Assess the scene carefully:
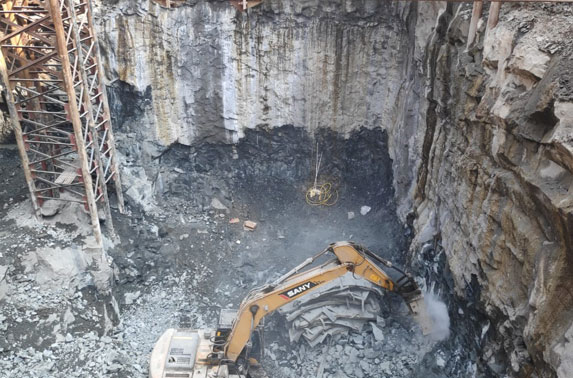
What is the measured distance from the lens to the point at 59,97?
11047 millimetres

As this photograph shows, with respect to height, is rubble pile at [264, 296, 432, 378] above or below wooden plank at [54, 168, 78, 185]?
below

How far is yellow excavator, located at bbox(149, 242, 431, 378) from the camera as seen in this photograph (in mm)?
7980

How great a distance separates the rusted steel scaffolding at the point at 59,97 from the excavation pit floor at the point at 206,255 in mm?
825

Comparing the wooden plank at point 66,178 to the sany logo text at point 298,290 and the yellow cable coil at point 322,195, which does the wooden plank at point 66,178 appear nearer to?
the sany logo text at point 298,290

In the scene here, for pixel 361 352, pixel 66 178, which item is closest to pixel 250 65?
pixel 66 178

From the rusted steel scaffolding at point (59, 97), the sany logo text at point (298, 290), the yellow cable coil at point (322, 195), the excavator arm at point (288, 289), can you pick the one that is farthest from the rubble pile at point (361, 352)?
the yellow cable coil at point (322, 195)

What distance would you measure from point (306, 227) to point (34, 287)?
6659mm

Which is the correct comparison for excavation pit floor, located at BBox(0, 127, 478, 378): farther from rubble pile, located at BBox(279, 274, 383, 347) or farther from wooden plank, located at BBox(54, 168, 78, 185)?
wooden plank, located at BBox(54, 168, 78, 185)

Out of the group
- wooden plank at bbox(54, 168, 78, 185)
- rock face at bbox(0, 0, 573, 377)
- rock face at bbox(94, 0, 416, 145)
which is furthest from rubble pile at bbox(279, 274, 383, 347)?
rock face at bbox(94, 0, 416, 145)

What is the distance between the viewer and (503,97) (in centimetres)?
668

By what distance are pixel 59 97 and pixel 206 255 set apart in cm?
498

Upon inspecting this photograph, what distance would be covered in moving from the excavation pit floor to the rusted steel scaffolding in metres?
0.82

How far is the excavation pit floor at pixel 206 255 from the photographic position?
8.80m

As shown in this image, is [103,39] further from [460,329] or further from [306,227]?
[460,329]
